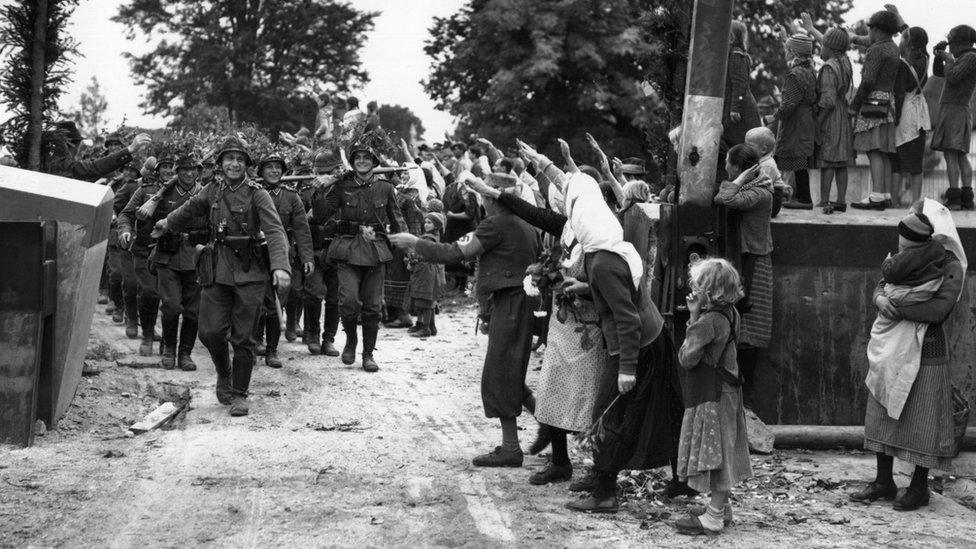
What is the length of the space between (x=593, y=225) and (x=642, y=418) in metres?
1.19

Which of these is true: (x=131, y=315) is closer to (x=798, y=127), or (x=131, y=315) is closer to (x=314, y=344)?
(x=314, y=344)

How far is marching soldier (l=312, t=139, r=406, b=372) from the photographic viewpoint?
41.1 ft

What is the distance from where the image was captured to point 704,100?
8.98 metres

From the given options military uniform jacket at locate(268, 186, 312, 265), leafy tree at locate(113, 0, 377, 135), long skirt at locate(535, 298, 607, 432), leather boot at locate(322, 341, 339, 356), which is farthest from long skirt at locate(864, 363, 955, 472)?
leafy tree at locate(113, 0, 377, 135)

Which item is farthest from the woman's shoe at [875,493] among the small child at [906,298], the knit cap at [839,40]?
the knit cap at [839,40]

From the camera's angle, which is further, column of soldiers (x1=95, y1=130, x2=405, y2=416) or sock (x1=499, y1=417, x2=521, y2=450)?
column of soldiers (x1=95, y1=130, x2=405, y2=416)

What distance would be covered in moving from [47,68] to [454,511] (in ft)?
24.3

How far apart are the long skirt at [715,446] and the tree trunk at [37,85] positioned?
→ 790cm

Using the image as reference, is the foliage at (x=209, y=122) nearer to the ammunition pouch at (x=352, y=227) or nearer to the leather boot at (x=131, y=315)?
the leather boot at (x=131, y=315)

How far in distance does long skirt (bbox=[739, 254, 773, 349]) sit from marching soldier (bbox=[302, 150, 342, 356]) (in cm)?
585

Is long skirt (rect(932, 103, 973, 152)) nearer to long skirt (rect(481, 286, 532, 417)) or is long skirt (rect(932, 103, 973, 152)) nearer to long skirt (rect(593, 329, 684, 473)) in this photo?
A: long skirt (rect(481, 286, 532, 417))

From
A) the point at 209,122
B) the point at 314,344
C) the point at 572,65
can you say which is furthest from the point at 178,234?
the point at 572,65

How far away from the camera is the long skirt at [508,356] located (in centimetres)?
827

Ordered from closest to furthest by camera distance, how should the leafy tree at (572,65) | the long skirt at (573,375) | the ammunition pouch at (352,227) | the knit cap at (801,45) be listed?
1. the long skirt at (573,375)
2. the knit cap at (801,45)
3. the ammunition pouch at (352,227)
4. the leafy tree at (572,65)
